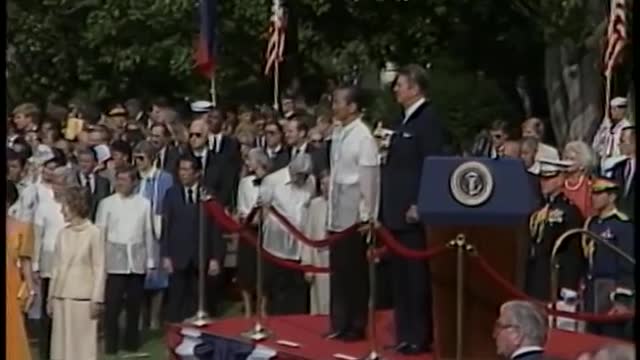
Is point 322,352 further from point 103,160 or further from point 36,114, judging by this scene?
point 36,114

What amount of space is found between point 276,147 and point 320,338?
357cm

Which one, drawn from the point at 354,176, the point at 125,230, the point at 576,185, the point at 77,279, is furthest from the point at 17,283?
the point at 576,185

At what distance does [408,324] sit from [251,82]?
1681cm

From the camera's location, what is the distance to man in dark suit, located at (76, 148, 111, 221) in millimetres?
12820

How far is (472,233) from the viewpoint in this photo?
8672 mm

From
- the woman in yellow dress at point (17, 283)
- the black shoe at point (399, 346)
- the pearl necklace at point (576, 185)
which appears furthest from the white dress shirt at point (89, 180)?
the black shoe at point (399, 346)

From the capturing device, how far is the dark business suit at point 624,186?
9570 millimetres

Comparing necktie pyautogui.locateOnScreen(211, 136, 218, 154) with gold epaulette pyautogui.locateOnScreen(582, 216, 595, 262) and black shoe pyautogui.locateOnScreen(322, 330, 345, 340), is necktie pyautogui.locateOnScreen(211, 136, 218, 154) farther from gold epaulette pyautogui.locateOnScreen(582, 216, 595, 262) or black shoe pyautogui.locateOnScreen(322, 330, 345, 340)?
gold epaulette pyautogui.locateOnScreen(582, 216, 595, 262)

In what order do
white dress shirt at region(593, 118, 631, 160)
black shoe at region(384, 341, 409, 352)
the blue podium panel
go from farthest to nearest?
1. white dress shirt at region(593, 118, 631, 160)
2. black shoe at region(384, 341, 409, 352)
3. the blue podium panel

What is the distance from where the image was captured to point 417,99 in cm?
888

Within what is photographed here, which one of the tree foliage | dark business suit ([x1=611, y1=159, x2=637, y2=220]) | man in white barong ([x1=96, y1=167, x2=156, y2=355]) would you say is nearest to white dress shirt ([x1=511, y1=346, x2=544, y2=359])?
dark business suit ([x1=611, y1=159, x2=637, y2=220])

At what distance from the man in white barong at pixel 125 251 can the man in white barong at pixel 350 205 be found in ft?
8.67

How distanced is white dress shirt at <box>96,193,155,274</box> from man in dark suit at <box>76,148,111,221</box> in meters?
0.21

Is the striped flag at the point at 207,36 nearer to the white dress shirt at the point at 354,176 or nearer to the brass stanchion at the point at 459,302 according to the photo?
the white dress shirt at the point at 354,176
